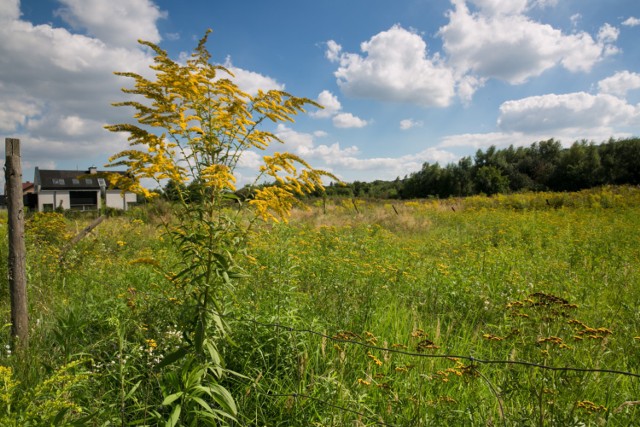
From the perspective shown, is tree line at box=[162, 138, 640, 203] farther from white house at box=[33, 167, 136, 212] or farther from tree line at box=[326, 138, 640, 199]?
white house at box=[33, 167, 136, 212]

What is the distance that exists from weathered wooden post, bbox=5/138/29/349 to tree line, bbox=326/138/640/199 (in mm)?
20936

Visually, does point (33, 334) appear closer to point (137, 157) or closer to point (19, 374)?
point (19, 374)

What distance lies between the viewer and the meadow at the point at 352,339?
2.23 m

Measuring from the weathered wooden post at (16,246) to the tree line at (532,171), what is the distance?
20936 mm

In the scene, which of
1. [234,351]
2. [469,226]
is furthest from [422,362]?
[469,226]

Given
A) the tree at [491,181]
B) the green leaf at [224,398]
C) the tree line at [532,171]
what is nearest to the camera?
the green leaf at [224,398]

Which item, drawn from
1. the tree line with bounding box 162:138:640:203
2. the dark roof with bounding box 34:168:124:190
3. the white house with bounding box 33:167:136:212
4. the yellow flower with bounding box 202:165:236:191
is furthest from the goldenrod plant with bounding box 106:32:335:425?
the dark roof with bounding box 34:168:124:190

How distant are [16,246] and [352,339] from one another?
12.4ft

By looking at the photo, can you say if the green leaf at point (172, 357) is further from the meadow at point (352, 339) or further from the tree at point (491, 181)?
the tree at point (491, 181)

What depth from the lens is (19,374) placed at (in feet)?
9.61

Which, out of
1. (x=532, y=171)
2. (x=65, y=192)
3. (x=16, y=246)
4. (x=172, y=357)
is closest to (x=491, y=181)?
(x=532, y=171)

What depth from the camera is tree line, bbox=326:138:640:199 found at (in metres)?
36.5

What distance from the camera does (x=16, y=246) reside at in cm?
391

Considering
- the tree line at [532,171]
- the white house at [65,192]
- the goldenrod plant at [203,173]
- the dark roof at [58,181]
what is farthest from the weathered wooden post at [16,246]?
the dark roof at [58,181]
